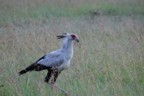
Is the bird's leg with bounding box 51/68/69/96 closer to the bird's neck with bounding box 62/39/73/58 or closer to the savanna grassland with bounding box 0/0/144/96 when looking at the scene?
the savanna grassland with bounding box 0/0/144/96

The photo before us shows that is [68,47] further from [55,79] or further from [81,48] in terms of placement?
[81,48]

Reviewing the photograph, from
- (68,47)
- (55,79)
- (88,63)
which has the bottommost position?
(88,63)

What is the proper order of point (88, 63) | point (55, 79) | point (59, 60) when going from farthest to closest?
point (88, 63), point (55, 79), point (59, 60)

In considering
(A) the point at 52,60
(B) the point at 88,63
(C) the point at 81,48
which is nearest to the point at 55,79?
(A) the point at 52,60

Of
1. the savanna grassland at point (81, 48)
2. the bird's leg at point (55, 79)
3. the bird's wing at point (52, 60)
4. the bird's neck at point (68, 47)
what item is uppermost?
the bird's neck at point (68, 47)

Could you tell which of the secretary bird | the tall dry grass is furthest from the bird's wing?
the tall dry grass

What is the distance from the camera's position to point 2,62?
655 centimetres

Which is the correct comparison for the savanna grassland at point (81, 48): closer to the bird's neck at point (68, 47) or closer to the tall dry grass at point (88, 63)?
the tall dry grass at point (88, 63)

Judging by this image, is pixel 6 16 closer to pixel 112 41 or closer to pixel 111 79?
pixel 112 41

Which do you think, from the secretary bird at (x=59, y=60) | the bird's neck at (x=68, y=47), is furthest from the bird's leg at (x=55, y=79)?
the bird's neck at (x=68, y=47)

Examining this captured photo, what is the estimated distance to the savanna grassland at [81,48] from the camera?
5.36 m

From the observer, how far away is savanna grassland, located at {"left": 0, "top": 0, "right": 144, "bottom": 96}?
5.36 meters

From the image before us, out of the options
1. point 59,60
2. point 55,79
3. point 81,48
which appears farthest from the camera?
point 81,48

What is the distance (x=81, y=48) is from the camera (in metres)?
7.61
